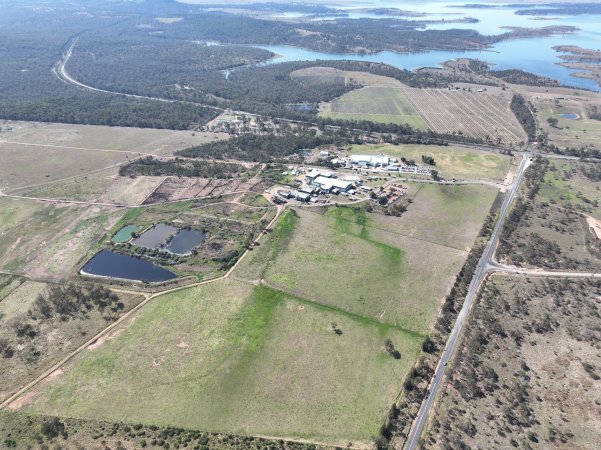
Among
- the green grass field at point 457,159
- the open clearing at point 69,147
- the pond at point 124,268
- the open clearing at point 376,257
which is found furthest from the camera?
the open clearing at point 69,147

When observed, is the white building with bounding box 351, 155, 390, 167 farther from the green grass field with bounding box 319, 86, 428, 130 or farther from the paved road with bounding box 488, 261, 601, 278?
the paved road with bounding box 488, 261, 601, 278

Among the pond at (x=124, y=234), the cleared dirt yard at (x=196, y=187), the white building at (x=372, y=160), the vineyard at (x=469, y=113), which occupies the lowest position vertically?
the pond at (x=124, y=234)

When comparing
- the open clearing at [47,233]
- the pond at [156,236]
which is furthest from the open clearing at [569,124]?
the open clearing at [47,233]

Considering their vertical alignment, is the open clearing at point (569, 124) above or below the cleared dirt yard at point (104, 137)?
above

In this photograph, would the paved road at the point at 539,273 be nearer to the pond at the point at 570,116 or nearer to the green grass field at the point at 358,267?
the green grass field at the point at 358,267

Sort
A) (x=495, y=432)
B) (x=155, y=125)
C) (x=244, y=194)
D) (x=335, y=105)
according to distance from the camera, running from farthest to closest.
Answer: (x=335, y=105)
(x=155, y=125)
(x=244, y=194)
(x=495, y=432)

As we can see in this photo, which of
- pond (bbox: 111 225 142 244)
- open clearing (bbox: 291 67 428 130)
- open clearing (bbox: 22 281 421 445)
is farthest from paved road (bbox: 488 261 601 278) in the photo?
open clearing (bbox: 291 67 428 130)

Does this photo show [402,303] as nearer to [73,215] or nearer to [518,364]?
[518,364]

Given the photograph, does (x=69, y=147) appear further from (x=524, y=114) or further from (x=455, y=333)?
(x=524, y=114)

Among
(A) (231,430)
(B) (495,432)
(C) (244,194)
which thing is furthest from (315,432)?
(C) (244,194)
